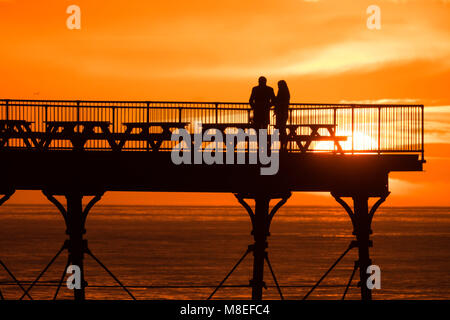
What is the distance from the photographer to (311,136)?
80.3 ft

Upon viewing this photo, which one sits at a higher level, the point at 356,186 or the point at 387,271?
the point at 356,186

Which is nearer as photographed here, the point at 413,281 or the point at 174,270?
the point at 413,281

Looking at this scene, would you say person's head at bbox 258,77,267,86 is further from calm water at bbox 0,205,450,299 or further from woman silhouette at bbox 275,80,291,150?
calm water at bbox 0,205,450,299

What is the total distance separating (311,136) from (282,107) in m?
1.22

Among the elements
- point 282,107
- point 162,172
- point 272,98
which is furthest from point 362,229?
point 162,172

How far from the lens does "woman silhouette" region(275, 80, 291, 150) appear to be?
943 inches

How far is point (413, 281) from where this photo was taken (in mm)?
84312

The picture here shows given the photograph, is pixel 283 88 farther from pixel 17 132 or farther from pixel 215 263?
pixel 215 263

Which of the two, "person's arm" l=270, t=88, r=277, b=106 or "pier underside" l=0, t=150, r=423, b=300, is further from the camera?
"person's arm" l=270, t=88, r=277, b=106

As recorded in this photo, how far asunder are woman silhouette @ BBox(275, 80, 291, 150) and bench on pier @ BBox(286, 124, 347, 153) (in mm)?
280

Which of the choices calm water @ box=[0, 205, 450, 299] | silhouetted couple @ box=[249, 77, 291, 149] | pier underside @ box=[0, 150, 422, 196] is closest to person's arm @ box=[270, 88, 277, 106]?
silhouetted couple @ box=[249, 77, 291, 149]
